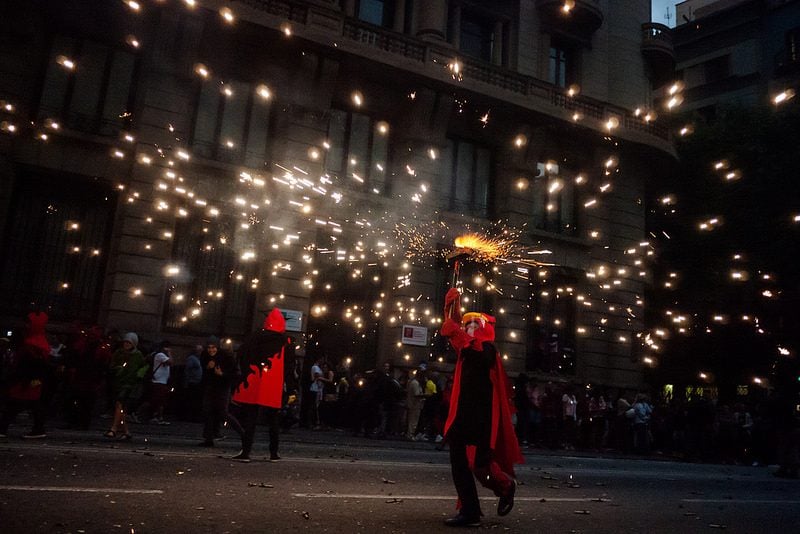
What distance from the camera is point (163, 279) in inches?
578

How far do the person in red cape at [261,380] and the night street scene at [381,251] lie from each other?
0.14 ft

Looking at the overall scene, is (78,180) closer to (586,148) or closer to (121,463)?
(121,463)

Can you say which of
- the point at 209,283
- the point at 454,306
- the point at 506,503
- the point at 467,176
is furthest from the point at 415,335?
the point at 506,503

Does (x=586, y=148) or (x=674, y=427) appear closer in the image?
(x=674, y=427)

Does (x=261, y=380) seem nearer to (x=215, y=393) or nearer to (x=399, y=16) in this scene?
(x=215, y=393)

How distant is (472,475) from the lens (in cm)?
515

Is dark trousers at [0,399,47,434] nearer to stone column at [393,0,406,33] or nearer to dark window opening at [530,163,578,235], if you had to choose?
stone column at [393,0,406,33]

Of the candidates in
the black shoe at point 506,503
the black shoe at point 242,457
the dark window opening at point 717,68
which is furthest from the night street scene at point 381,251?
the dark window opening at point 717,68

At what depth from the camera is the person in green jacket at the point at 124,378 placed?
9.52 metres

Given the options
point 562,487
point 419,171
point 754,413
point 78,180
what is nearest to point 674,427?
point 754,413

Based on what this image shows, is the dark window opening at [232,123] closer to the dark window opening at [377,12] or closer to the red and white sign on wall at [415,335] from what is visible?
the dark window opening at [377,12]

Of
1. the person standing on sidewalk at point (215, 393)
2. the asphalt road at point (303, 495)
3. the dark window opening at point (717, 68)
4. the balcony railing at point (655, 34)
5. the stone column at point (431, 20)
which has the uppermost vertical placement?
the dark window opening at point (717, 68)

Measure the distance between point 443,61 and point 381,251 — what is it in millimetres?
5487

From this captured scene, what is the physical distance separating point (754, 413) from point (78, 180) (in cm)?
2007
